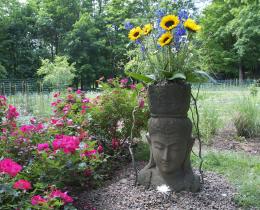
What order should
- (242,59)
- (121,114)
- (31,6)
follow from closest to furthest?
(121,114), (242,59), (31,6)

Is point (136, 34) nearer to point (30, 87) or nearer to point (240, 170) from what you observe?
point (240, 170)

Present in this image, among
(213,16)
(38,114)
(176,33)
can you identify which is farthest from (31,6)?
(176,33)

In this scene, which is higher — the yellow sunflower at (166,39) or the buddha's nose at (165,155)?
the yellow sunflower at (166,39)

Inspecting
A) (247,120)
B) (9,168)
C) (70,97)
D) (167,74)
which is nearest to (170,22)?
(167,74)

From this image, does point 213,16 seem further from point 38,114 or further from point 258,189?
point 258,189

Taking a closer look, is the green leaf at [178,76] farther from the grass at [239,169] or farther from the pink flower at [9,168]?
the pink flower at [9,168]

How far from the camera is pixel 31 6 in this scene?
1246 inches

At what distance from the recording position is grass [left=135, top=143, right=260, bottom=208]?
294 centimetres

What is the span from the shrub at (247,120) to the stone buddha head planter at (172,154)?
11.1 ft

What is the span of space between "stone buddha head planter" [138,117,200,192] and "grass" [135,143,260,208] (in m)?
0.47

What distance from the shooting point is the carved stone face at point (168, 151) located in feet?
9.61

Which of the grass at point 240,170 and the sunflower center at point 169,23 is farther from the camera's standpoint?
the grass at point 240,170

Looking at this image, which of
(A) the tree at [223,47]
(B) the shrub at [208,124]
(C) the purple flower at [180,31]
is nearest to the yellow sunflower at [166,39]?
(C) the purple flower at [180,31]

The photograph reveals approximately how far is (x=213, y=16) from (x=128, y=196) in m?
28.0
